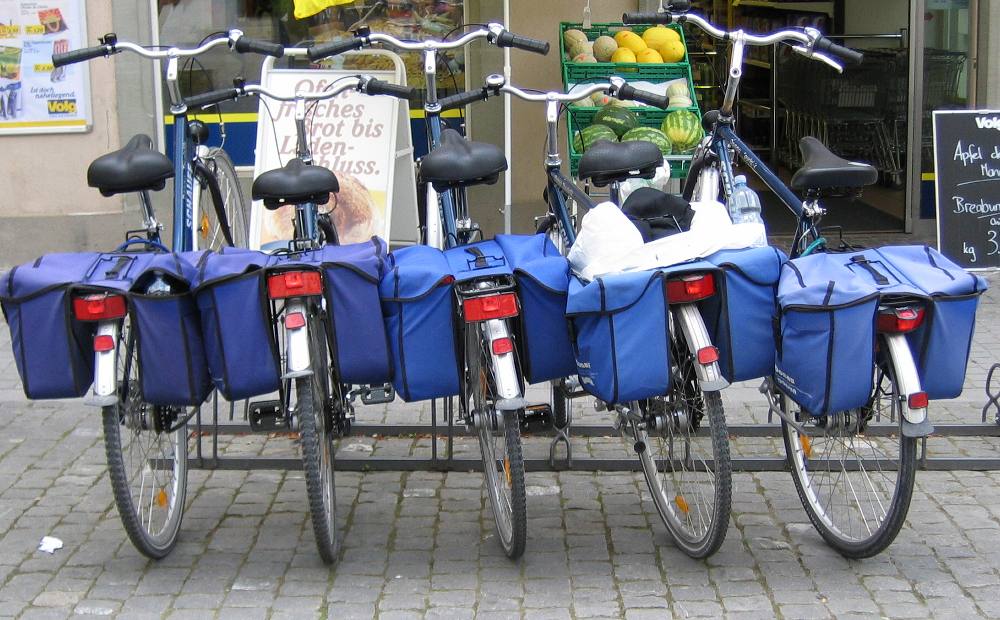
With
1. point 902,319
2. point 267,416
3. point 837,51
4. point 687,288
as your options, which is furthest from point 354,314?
point 837,51

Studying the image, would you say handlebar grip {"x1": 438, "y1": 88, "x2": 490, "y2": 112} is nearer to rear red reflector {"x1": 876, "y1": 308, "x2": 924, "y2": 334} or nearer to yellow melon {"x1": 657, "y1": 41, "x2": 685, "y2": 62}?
rear red reflector {"x1": 876, "y1": 308, "x2": 924, "y2": 334}

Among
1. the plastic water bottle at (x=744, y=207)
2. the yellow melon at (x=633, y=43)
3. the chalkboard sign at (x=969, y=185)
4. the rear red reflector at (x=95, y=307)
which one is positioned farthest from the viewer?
the yellow melon at (x=633, y=43)

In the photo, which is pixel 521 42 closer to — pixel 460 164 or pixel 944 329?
pixel 460 164

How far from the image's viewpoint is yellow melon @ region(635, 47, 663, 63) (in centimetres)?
860

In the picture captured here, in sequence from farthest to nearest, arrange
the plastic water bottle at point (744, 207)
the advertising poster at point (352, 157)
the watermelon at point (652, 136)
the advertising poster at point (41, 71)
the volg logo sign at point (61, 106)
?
the volg logo sign at point (61, 106), the advertising poster at point (41, 71), the advertising poster at point (352, 157), the watermelon at point (652, 136), the plastic water bottle at point (744, 207)

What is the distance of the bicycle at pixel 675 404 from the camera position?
14.0 feet

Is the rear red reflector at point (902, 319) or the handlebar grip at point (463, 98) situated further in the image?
the handlebar grip at point (463, 98)

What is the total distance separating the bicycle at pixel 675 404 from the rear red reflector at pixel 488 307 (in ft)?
1.57

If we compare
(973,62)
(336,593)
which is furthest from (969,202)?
(336,593)

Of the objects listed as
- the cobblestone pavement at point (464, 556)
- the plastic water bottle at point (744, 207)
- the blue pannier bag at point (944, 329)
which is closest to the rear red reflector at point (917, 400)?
the blue pannier bag at point (944, 329)

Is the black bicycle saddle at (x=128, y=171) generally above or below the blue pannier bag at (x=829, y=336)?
above

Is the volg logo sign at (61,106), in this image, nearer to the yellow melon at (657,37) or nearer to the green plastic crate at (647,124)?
the green plastic crate at (647,124)

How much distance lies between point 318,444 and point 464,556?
0.70 meters

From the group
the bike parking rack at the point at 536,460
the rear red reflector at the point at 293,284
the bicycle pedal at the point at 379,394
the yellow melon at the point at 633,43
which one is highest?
the yellow melon at the point at 633,43
